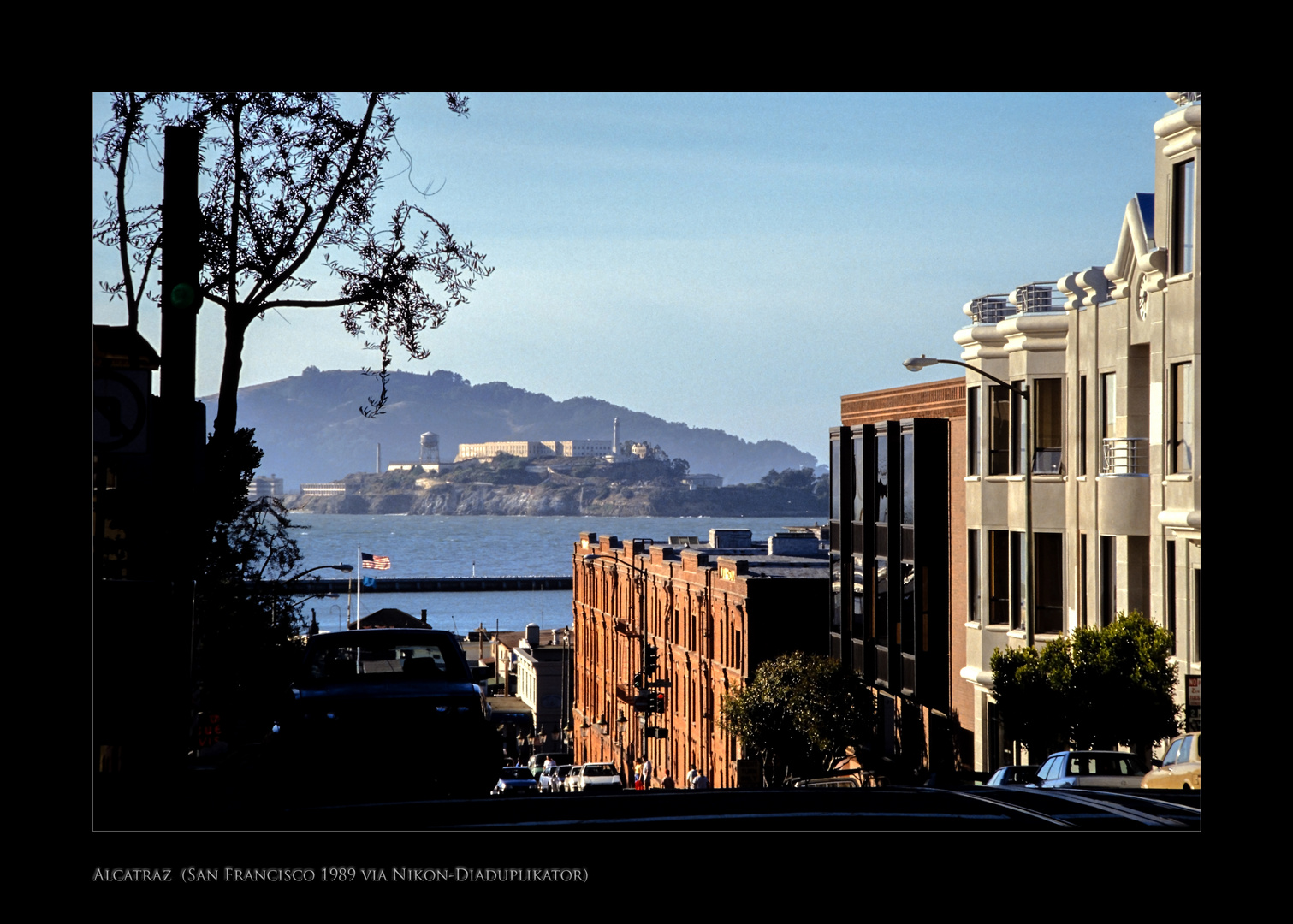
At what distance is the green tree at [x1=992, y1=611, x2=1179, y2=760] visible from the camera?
2364 centimetres

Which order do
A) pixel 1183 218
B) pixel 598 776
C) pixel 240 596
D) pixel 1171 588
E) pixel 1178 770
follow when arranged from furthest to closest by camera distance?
pixel 598 776 < pixel 1171 588 < pixel 1183 218 < pixel 240 596 < pixel 1178 770

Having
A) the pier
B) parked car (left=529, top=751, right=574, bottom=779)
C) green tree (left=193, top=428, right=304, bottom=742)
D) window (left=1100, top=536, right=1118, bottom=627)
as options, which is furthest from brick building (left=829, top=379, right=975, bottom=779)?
the pier

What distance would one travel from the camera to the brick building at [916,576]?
129 feet

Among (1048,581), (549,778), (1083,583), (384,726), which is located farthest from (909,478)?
(384,726)

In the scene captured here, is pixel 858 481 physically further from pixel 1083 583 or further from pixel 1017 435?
pixel 1083 583

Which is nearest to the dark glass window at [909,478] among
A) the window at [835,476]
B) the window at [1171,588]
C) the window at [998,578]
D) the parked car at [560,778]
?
the window at [835,476]

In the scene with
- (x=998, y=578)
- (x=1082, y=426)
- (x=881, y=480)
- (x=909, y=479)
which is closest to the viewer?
(x=1082, y=426)

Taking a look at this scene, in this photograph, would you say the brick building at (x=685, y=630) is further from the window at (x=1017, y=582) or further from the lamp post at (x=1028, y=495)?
the lamp post at (x=1028, y=495)

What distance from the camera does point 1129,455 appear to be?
88.1ft

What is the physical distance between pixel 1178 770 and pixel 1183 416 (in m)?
10.7

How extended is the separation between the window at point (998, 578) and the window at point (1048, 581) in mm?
1701
